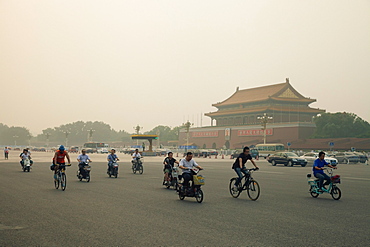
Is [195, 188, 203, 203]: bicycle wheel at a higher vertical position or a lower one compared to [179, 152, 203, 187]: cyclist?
lower

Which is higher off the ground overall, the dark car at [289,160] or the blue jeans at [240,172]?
the dark car at [289,160]

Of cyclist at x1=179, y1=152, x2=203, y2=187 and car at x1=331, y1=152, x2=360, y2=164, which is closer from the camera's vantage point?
cyclist at x1=179, y1=152, x2=203, y2=187

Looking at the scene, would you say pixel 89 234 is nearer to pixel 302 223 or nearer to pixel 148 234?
pixel 148 234

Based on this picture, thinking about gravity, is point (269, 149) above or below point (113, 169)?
above

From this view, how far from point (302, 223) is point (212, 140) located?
87.8 m

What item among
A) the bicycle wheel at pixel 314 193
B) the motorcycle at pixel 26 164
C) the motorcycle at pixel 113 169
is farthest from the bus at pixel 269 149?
the bicycle wheel at pixel 314 193

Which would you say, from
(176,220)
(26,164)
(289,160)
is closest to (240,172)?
(176,220)

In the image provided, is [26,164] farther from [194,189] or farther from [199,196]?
[199,196]

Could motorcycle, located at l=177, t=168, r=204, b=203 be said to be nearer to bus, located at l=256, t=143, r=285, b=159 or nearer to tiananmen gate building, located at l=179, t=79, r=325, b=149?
bus, located at l=256, t=143, r=285, b=159

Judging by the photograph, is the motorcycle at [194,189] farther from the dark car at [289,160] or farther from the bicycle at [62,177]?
the dark car at [289,160]

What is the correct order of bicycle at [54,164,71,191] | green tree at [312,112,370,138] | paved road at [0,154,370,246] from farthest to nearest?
green tree at [312,112,370,138] → bicycle at [54,164,71,191] → paved road at [0,154,370,246]

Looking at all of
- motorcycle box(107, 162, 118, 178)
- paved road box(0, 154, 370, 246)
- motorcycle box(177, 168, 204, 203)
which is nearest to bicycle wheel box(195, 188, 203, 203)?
motorcycle box(177, 168, 204, 203)

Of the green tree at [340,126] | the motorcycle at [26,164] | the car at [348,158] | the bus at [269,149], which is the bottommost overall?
the motorcycle at [26,164]

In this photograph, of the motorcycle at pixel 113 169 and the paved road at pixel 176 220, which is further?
the motorcycle at pixel 113 169
